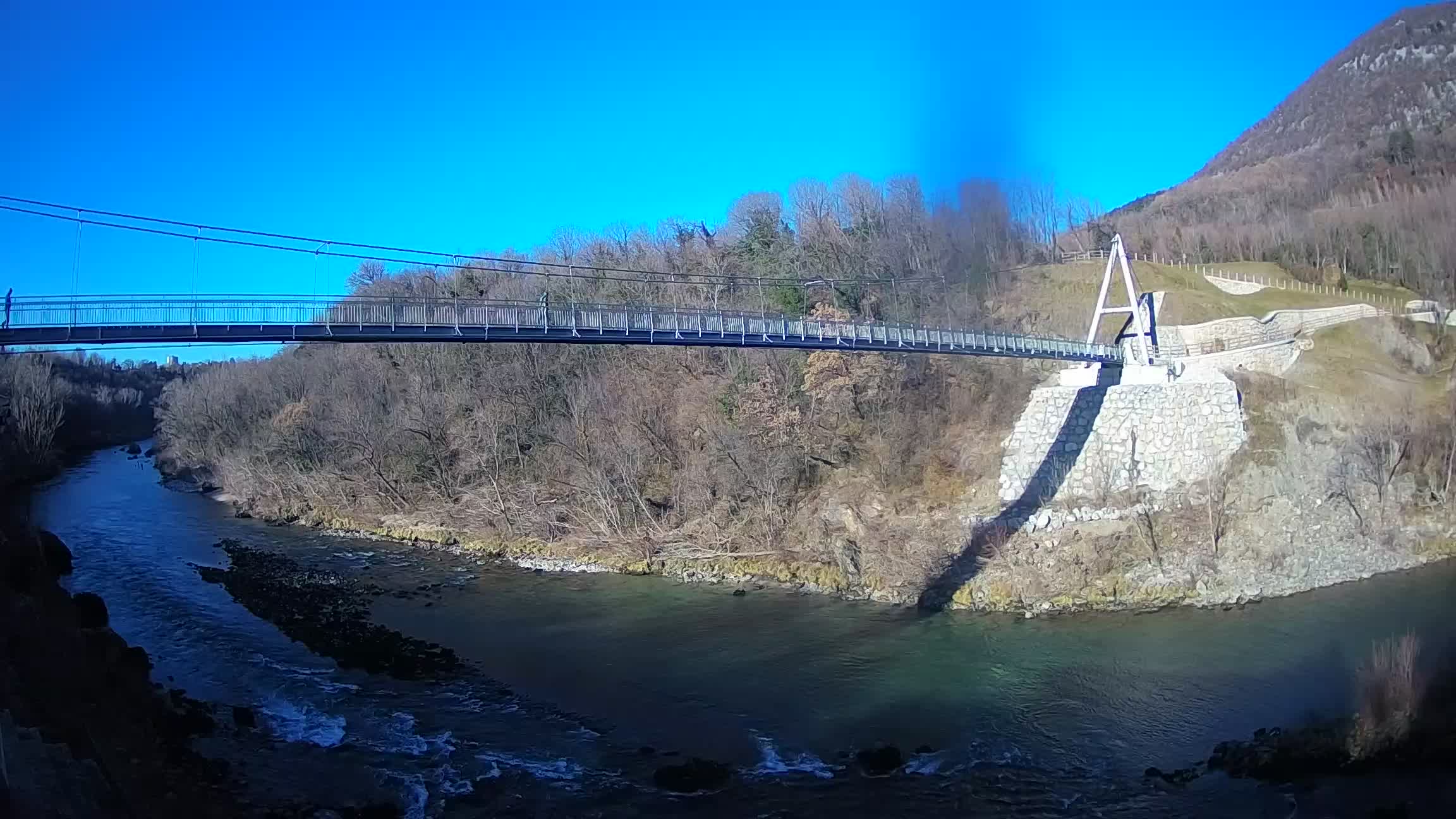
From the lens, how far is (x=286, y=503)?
27531 millimetres

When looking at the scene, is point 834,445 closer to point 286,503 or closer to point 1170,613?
point 1170,613

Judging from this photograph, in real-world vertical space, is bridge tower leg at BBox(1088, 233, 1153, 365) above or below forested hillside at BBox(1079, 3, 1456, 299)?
below

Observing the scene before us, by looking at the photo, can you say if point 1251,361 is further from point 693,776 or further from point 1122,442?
point 693,776

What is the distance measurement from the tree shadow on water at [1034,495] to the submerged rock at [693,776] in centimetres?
736

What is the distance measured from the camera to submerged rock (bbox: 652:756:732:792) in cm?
888

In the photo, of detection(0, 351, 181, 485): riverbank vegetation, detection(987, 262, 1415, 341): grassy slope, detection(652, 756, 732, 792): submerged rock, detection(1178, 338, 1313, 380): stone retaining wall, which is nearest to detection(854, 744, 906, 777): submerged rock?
detection(652, 756, 732, 792): submerged rock

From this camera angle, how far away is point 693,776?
357 inches

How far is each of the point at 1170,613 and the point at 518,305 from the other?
12.6m

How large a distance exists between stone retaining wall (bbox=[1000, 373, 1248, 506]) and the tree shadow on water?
0.02 metres

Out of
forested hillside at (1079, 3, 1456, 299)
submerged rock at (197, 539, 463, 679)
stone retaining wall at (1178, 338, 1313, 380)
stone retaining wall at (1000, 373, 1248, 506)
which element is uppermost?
forested hillside at (1079, 3, 1456, 299)

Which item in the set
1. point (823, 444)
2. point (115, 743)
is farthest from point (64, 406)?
point (115, 743)

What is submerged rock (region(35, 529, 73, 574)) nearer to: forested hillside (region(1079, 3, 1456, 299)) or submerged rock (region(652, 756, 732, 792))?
submerged rock (region(652, 756, 732, 792))

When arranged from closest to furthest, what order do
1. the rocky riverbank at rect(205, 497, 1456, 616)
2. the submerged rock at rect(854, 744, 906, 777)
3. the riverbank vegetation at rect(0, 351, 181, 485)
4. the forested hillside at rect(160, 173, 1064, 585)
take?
the submerged rock at rect(854, 744, 906, 777)
the rocky riverbank at rect(205, 497, 1456, 616)
the forested hillside at rect(160, 173, 1064, 585)
the riverbank vegetation at rect(0, 351, 181, 485)

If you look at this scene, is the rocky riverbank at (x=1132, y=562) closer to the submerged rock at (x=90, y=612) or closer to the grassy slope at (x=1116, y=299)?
the submerged rock at (x=90, y=612)
